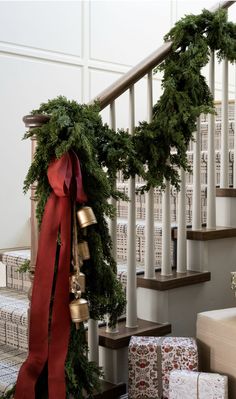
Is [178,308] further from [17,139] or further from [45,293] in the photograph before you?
[17,139]

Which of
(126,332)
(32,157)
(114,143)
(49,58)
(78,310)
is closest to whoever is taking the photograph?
(78,310)

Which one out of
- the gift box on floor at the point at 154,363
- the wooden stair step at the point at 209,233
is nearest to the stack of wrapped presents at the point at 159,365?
the gift box on floor at the point at 154,363

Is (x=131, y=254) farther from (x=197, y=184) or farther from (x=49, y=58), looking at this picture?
(x=49, y=58)

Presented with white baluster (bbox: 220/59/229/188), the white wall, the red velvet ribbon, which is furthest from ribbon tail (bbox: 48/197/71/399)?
the white wall

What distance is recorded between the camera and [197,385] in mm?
1781

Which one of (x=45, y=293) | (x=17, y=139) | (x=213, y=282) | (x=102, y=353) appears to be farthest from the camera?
(x=17, y=139)

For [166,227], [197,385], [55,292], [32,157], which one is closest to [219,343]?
[197,385]

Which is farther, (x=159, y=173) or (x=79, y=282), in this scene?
(x=159, y=173)

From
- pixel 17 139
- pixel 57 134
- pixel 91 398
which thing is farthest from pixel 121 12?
pixel 91 398

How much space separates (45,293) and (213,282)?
1.05 m

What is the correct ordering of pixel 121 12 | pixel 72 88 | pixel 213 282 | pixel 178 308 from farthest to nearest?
Answer: pixel 121 12 → pixel 72 88 → pixel 213 282 → pixel 178 308

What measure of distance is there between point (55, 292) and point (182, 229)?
846 millimetres

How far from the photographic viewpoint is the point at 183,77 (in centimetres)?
224

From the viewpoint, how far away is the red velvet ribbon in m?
1.66
